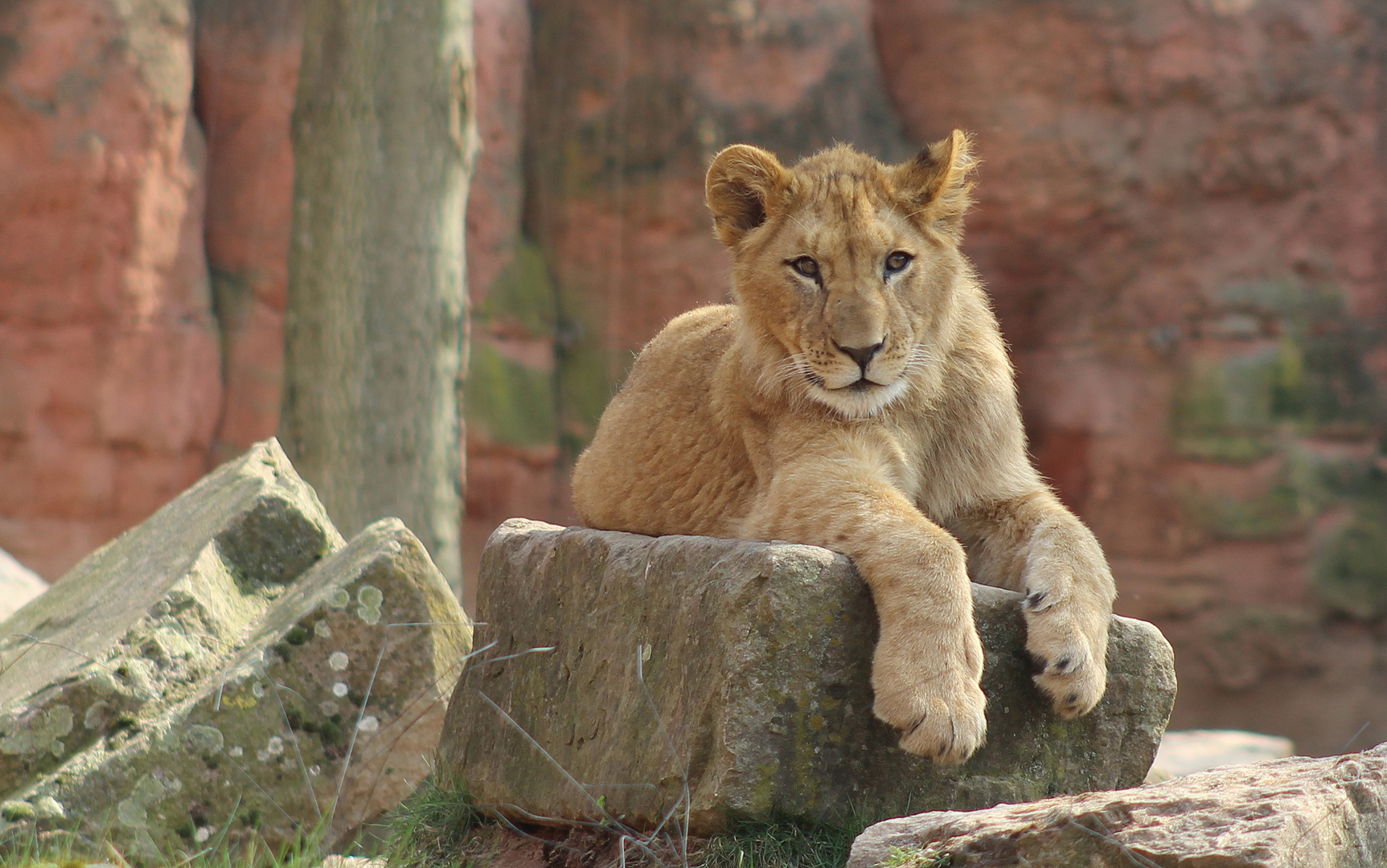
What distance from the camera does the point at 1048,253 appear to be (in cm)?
1370

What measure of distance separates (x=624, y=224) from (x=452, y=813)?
10.1 metres

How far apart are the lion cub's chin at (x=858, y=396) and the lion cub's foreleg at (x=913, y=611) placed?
34 centimetres

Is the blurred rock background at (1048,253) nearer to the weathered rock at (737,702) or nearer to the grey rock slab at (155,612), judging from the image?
the grey rock slab at (155,612)

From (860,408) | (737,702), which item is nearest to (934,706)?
(737,702)

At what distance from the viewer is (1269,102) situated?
1284cm

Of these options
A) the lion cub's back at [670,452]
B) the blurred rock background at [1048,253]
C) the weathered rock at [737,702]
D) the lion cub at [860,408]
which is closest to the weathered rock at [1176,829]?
the weathered rock at [737,702]

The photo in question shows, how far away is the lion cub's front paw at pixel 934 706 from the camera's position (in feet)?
9.97

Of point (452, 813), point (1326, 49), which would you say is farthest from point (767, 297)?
point (1326, 49)

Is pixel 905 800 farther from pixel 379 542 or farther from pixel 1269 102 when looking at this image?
pixel 1269 102

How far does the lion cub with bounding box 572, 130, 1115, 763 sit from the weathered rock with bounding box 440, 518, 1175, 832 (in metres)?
0.21

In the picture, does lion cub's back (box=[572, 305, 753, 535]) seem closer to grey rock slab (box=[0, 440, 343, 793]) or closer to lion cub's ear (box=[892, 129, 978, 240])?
lion cub's ear (box=[892, 129, 978, 240])

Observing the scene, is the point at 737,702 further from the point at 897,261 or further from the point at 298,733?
the point at 298,733

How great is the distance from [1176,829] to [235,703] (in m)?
3.17

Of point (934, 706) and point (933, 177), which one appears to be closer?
point (934, 706)
